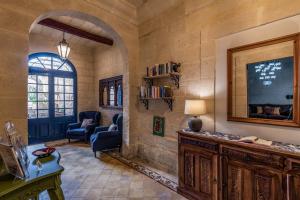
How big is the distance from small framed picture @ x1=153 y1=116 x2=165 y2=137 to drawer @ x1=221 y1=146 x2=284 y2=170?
1.58m

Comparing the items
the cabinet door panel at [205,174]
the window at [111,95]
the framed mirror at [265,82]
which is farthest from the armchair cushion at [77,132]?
the framed mirror at [265,82]

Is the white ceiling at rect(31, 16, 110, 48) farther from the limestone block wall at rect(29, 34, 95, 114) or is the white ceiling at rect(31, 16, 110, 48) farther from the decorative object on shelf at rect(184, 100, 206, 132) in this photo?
the decorative object on shelf at rect(184, 100, 206, 132)

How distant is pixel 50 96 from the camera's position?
5.82 meters

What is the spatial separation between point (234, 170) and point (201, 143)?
1.59 ft

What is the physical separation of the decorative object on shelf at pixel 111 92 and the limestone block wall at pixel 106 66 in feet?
0.49

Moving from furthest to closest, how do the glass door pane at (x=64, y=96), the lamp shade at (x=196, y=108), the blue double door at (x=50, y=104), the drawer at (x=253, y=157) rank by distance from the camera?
the glass door pane at (x=64, y=96), the blue double door at (x=50, y=104), the lamp shade at (x=196, y=108), the drawer at (x=253, y=157)

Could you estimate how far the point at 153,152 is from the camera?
372 centimetres

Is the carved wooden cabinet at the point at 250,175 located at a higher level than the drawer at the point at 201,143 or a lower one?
lower

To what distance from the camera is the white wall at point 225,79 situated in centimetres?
190

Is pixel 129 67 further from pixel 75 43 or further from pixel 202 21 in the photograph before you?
pixel 75 43

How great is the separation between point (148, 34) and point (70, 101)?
13.2 ft

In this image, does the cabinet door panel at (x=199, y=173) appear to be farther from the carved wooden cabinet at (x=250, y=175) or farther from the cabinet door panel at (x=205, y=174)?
the carved wooden cabinet at (x=250, y=175)

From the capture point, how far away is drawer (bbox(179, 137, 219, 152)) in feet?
7.04

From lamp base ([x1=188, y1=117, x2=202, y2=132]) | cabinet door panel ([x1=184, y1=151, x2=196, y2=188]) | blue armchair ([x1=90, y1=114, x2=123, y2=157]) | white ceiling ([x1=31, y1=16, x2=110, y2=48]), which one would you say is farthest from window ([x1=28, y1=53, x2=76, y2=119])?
cabinet door panel ([x1=184, y1=151, x2=196, y2=188])
